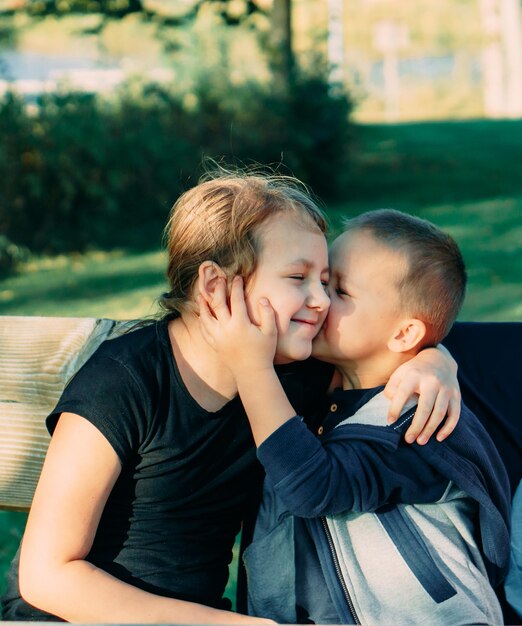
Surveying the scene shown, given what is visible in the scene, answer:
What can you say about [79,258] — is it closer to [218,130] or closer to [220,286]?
[218,130]

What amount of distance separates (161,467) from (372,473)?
50cm

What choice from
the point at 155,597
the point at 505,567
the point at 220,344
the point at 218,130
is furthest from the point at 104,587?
the point at 218,130

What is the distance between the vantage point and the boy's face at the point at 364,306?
7.63ft

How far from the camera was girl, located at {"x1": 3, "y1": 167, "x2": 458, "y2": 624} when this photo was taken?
209cm

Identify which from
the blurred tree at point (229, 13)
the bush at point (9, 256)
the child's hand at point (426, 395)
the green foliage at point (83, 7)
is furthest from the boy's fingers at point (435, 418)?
the green foliage at point (83, 7)

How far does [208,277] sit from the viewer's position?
7.32ft

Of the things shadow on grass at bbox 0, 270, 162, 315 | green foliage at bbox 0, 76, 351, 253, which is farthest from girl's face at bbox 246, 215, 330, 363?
green foliage at bbox 0, 76, 351, 253

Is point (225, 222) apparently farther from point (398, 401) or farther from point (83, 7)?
point (83, 7)

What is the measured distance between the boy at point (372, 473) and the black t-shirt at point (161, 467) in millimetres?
142

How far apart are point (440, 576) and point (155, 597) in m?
0.64

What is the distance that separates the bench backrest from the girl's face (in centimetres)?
69

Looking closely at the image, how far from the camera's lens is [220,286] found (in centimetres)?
222

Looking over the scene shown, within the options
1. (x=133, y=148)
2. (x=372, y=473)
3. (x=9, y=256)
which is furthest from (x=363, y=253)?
(x=133, y=148)

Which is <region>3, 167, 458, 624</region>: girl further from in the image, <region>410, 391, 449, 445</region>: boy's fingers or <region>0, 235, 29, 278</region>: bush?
<region>0, 235, 29, 278</region>: bush
